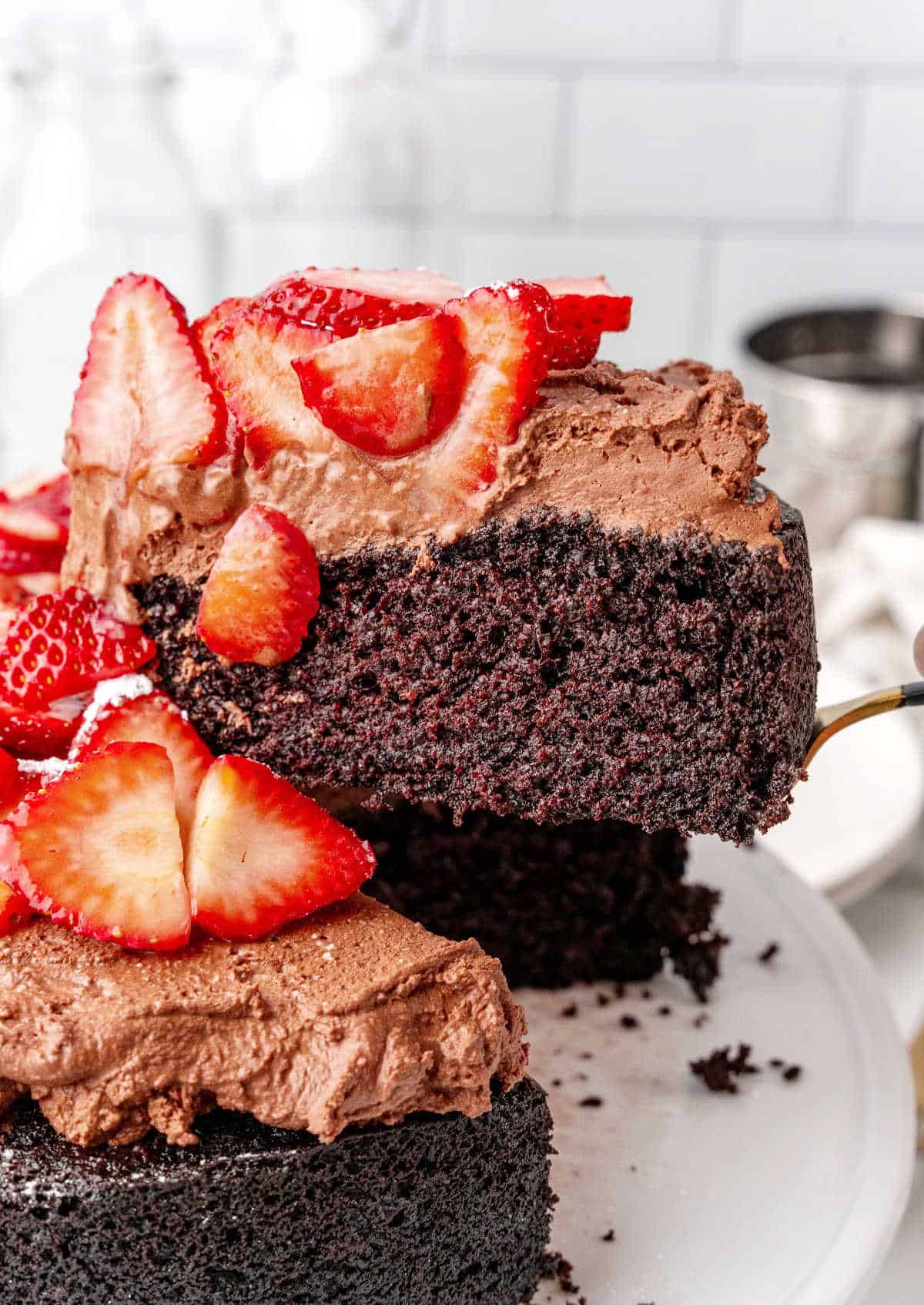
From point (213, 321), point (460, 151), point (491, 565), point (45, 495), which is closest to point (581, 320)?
point (491, 565)

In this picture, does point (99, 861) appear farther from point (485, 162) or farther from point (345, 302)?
point (485, 162)

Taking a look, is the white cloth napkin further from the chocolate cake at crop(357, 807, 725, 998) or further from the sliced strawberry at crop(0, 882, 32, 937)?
the sliced strawberry at crop(0, 882, 32, 937)

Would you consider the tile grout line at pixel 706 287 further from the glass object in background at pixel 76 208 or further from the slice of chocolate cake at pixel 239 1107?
the slice of chocolate cake at pixel 239 1107

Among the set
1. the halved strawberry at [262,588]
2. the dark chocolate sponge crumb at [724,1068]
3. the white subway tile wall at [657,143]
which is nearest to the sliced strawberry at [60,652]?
the halved strawberry at [262,588]

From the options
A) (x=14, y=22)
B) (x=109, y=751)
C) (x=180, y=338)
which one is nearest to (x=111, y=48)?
→ (x=14, y=22)

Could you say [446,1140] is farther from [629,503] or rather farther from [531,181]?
[531,181]
